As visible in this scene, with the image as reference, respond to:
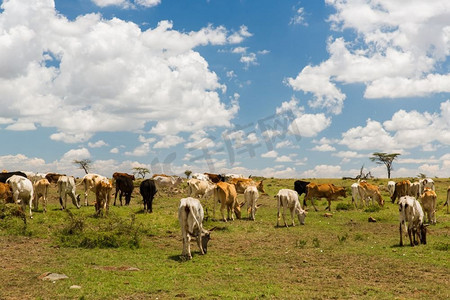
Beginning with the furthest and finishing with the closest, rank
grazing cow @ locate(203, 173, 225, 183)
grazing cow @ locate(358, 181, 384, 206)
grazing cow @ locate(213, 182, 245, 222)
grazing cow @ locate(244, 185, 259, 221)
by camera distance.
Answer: grazing cow @ locate(203, 173, 225, 183)
grazing cow @ locate(358, 181, 384, 206)
grazing cow @ locate(244, 185, 259, 221)
grazing cow @ locate(213, 182, 245, 222)

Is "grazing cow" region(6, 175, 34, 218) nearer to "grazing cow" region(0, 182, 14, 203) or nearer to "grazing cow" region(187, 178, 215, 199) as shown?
"grazing cow" region(0, 182, 14, 203)

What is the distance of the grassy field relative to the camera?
33.3 ft

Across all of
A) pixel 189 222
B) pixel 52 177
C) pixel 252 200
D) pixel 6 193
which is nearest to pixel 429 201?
pixel 252 200

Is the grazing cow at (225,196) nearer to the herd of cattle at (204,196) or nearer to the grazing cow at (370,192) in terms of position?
the herd of cattle at (204,196)

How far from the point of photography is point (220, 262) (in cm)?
1360

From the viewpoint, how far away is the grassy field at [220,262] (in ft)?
33.3

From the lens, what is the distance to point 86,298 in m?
9.47

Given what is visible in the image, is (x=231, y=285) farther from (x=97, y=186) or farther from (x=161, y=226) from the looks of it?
(x=97, y=186)

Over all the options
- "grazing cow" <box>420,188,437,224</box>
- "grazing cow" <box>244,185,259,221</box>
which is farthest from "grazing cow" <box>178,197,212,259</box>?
"grazing cow" <box>420,188,437,224</box>

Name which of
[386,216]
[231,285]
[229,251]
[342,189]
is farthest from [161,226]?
[342,189]

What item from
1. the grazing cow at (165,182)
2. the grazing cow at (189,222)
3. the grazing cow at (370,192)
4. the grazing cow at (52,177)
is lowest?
the grazing cow at (189,222)

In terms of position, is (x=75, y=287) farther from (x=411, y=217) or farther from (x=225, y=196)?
(x=225, y=196)

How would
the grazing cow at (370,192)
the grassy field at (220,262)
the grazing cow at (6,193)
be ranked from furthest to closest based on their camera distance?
1. the grazing cow at (370,192)
2. the grazing cow at (6,193)
3. the grassy field at (220,262)

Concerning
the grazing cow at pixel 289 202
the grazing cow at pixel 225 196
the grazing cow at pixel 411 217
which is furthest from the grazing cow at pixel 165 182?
the grazing cow at pixel 411 217
